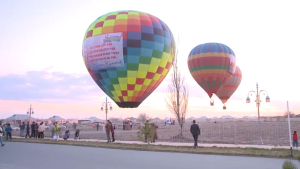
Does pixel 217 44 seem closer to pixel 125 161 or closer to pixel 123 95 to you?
pixel 123 95

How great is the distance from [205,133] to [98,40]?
36.3 ft

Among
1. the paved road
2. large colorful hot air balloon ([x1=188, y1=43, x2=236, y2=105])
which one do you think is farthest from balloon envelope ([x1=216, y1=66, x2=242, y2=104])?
the paved road

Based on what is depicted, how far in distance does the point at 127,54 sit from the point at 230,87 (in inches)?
776

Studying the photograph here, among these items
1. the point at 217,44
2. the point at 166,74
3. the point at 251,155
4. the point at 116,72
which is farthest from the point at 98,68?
the point at 251,155

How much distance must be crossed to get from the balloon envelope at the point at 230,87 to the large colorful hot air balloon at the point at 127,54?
15323 mm

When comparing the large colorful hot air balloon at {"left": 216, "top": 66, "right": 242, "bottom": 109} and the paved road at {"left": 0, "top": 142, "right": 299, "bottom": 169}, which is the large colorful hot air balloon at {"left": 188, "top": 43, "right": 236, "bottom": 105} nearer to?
the large colorful hot air balloon at {"left": 216, "top": 66, "right": 242, "bottom": 109}

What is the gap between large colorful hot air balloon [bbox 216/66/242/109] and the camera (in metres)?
39.8

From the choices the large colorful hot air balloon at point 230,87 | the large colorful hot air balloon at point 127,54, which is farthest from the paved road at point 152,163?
the large colorful hot air balloon at point 230,87

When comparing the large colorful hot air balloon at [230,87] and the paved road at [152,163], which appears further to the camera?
the large colorful hot air balloon at [230,87]

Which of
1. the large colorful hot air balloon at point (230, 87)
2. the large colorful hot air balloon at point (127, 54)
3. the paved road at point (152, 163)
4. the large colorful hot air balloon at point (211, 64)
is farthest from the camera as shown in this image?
the large colorful hot air balloon at point (230, 87)

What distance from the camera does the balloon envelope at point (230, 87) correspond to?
39.8 m

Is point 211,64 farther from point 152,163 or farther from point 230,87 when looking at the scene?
point 152,163

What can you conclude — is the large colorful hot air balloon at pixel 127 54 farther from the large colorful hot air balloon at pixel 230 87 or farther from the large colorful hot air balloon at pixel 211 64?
the large colorful hot air balloon at pixel 230 87

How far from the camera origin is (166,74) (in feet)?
88.7
